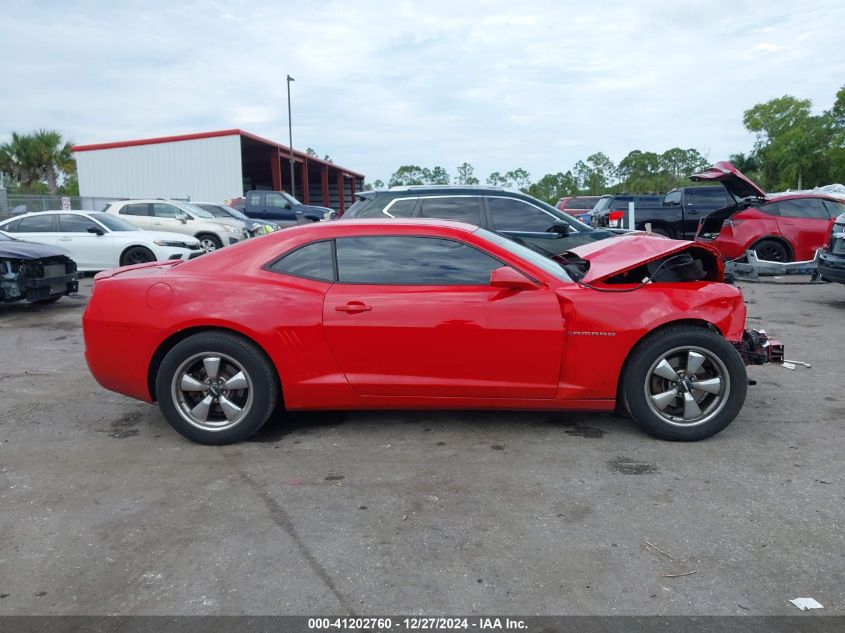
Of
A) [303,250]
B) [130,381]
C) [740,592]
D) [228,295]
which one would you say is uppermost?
[303,250]

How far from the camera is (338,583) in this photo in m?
2.62

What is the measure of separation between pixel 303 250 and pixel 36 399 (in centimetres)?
274

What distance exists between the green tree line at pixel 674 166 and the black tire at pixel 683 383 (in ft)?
193

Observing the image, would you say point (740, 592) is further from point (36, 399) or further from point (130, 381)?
point (36, 399)

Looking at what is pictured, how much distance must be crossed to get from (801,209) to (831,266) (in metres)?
3.35

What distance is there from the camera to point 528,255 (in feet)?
14.3

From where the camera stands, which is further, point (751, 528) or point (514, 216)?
point (514, 216)

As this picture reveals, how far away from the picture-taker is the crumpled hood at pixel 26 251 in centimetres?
857

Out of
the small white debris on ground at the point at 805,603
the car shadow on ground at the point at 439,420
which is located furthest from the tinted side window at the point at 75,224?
the small white debris on ground at the point at 805,603

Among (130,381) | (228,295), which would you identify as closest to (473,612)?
(228,295)

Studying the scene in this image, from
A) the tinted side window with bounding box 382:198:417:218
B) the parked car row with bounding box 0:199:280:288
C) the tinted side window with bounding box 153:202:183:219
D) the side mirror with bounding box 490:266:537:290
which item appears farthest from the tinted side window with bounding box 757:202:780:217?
the tinted side window with bounding box 153:202:183:219

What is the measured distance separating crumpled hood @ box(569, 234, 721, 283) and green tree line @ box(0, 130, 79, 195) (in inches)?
1808

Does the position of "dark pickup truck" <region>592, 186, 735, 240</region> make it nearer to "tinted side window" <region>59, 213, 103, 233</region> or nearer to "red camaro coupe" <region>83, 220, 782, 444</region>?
"tinted side window" <region>59, 213, 103, 233</region>

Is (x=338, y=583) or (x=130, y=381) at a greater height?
(x=130, y=381)
